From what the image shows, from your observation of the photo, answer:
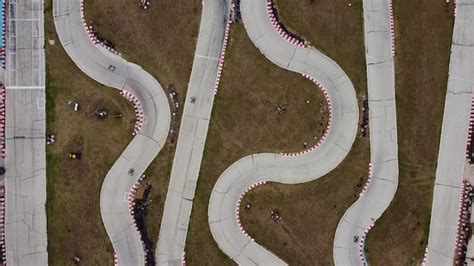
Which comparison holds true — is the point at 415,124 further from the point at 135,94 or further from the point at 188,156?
the point at 135,94

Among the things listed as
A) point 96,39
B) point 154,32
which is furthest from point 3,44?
point 154,32

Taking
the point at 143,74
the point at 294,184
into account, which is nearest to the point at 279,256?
the point at 294,184

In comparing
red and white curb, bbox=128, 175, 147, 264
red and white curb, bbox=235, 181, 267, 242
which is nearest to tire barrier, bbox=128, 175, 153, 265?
red and white curb, bbox=128, 175, 147, 264

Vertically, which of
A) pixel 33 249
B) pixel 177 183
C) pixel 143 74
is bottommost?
pixel 33 249

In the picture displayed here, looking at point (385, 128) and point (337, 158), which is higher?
point (385, 128)

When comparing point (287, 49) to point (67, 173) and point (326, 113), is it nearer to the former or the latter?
point (326, 113)

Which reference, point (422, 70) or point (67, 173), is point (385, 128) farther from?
point (67, 173)

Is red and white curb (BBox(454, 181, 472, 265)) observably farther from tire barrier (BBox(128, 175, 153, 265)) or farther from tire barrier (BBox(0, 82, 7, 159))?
tire barrier (BBox(0, 82, 7, 159))

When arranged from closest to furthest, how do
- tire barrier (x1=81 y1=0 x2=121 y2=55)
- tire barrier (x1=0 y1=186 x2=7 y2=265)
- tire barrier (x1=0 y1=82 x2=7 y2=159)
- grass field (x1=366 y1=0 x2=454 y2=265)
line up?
tire barrier (x1=0 y1=186 x2=7 y2=265), tire barrier (x1=0 y1=82 x2=7 y2=159), tire barrier (x1=81 y1=0 x2=121 y2=55), grass field (x1=366 y1=0 x2=454 y2=265)
